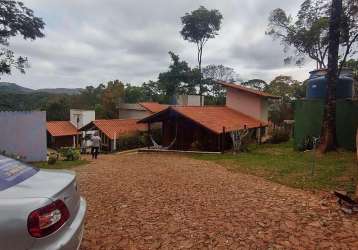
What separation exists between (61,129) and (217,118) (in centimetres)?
2340

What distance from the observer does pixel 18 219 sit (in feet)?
9.66

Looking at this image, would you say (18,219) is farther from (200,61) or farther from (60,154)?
(200,61)

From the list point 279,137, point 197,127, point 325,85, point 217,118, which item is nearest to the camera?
point 325,85

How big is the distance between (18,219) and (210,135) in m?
19.4

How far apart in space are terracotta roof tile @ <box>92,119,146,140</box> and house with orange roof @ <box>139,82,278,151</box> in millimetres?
7379

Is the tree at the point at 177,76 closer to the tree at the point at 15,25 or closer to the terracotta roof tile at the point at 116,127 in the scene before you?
the terracotta roof tile at the point at 116,127

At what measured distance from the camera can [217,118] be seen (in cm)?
2428

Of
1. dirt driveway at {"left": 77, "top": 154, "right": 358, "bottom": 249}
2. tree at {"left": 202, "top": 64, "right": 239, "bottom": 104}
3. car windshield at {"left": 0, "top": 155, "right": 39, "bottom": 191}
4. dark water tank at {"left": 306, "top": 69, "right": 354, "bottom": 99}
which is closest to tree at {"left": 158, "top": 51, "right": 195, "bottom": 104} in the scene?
tree at {"left": 202, "top": 64, "right": 239, "bottom": 104}

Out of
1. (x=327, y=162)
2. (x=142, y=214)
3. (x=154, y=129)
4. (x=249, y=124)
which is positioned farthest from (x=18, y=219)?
(x=154, y=129)

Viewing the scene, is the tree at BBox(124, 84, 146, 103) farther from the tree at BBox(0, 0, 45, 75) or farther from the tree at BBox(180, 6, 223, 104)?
the tree at BBox(0, 0, 45, 75)

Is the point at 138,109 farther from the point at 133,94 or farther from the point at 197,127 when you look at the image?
the point at 197,127

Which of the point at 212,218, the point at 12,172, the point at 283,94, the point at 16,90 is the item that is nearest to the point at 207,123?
the point at 212,218

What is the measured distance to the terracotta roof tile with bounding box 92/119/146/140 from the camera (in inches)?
1238

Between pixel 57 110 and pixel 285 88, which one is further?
pixel 57 110
